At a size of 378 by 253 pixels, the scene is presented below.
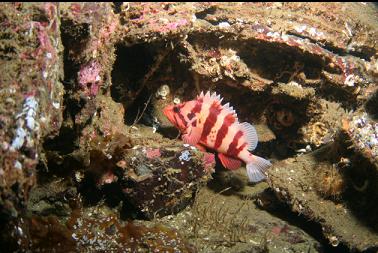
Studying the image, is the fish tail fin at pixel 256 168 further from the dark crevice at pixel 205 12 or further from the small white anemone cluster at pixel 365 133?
the dark crevice at pixel 205 12

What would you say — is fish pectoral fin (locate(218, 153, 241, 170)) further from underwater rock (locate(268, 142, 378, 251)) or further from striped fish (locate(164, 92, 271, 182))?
underwater rock (locate(268, 142, 378, 251))

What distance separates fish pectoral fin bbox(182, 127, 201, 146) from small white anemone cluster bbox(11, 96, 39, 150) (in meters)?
2.37

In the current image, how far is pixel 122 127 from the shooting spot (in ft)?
13.4

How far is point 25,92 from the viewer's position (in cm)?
227

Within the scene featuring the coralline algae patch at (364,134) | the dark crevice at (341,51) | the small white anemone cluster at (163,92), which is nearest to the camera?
the coralline algae patch at (364,134)

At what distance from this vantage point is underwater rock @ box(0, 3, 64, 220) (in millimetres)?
2123

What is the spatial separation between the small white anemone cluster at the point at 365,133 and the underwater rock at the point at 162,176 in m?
2.08

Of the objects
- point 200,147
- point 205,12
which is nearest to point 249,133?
point 200,147

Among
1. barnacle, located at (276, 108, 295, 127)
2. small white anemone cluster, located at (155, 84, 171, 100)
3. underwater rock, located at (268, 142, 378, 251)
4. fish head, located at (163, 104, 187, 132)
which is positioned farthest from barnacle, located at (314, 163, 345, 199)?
small white anemone cluster, located at (155, 84, 171, 100)

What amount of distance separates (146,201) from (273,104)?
106 inches

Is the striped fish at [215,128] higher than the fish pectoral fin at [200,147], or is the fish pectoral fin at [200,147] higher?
the striped fish at [215,128]

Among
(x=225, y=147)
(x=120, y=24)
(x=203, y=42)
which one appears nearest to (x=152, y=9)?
(x=120, y=24)

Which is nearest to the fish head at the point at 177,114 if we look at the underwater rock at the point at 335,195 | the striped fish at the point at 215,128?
the striped fish at the point at 215,128

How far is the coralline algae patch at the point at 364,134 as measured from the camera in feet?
14.4
